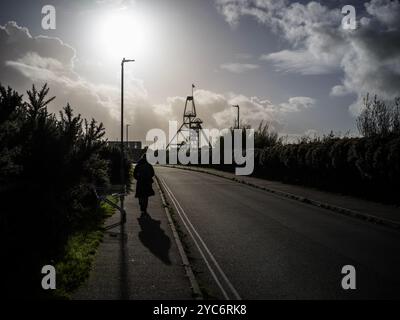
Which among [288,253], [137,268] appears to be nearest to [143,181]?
[288,253]

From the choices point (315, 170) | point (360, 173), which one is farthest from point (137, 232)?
point (315, 170)

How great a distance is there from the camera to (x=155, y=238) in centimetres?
1084

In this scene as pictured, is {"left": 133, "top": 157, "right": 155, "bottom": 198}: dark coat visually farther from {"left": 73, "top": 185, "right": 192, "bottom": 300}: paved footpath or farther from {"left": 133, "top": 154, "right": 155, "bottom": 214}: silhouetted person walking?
{"left": 73, "top": 185, "right": 192, "bottom": 300}: paved footpath

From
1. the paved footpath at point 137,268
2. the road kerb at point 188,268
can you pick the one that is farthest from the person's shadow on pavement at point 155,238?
the road kerb at point 188,268

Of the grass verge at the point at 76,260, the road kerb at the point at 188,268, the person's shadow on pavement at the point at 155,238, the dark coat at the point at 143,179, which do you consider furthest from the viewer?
the dark coat at the point at 143,179

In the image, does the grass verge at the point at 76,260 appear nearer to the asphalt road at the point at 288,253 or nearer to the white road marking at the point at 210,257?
the asphalt road at the point at 288,253

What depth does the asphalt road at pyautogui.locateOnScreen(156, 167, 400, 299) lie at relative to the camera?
675 centimetres

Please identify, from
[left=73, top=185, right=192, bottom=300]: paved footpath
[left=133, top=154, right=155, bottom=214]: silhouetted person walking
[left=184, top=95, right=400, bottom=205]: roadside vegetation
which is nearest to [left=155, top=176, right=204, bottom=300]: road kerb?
[left=73, top=185, right=192, bottom=300]: paved footpath

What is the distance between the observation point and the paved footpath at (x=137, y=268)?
6367mm

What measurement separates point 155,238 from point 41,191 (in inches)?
121

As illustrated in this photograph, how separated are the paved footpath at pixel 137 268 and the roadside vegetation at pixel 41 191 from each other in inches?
12.3

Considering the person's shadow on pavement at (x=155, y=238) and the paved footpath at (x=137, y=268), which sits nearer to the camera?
the paved footpath at (x=137, y=268)
